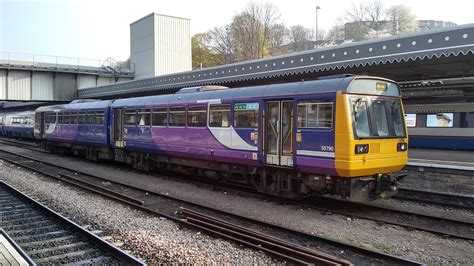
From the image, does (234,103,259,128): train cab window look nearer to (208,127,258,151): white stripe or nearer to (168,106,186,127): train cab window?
(208,127,258,151): white stripe

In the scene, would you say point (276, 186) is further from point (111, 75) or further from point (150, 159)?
point (111, 75)

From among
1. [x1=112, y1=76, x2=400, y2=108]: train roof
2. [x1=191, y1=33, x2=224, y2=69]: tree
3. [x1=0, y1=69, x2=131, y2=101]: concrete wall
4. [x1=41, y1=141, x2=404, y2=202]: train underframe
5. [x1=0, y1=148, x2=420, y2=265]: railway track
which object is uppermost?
[x1=191, y1=33, x2=224, y2=69]: tree

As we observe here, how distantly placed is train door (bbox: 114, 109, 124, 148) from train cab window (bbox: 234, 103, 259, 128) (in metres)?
7.80

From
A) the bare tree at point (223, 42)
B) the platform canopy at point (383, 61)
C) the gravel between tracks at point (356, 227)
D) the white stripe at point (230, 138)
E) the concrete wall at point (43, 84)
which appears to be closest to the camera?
the gravel between tracks at point (356, 227)

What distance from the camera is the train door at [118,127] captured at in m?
17.5

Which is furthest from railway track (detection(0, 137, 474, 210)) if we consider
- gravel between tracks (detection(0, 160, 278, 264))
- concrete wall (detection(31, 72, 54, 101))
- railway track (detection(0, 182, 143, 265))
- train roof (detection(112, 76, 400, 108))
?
concrete wall (detection(31, 72, 54, 101))

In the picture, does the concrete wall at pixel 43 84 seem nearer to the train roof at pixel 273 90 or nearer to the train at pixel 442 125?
the train roof at pixel 273 90

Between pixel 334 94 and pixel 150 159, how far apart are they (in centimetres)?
931

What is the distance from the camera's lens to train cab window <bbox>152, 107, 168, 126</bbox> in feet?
47.6

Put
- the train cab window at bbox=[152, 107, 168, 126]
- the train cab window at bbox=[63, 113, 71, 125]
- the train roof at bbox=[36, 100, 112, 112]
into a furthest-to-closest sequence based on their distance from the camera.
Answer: the train cab window at bbox=[63, 113, 71, 125]
the train roof at bbox=[36, 100, 112, 112]
the train cab window at bbox=[152, 107, 168, 126]

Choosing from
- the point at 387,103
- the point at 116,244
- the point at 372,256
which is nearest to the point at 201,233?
the point at 116,244

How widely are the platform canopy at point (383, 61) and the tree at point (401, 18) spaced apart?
177ft

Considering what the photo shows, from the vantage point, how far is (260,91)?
35.6ft

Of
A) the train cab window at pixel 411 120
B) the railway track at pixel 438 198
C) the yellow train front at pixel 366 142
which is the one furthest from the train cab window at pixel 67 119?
the train cab window at pixel 411 120
